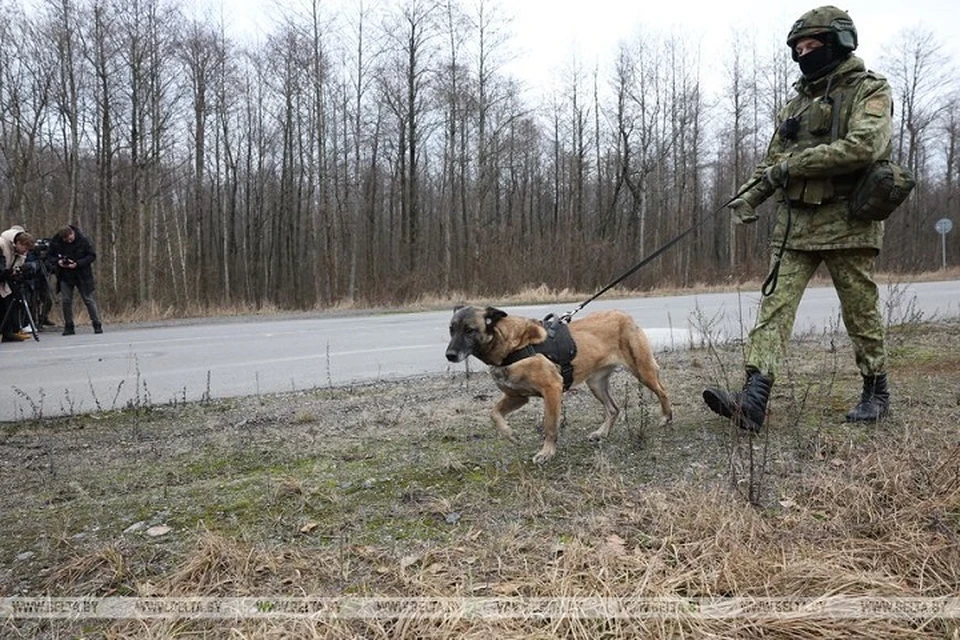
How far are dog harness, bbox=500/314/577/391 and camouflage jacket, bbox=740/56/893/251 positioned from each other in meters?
1.50

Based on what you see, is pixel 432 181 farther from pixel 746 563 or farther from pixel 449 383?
pixel 746 563

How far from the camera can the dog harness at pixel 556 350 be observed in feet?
13.7

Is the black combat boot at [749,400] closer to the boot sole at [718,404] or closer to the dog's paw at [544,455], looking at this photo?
the boot sole at [718,404]

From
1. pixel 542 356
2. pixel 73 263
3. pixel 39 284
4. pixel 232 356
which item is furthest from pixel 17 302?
pixel 542 356

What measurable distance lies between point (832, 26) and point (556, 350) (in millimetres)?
2579

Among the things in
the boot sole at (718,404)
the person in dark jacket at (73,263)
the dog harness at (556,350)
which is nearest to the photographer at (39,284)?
the person in dark jacket at (73,263)

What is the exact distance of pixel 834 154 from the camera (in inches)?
144

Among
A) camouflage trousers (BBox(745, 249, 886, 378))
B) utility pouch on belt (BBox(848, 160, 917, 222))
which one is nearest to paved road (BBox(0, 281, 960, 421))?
camouflage trousers (BBox(745, 249, 886, 378))

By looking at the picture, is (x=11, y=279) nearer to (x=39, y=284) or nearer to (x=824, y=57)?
(x=39, y=284)

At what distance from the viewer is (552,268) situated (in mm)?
25688

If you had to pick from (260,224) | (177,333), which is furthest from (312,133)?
(177,333)

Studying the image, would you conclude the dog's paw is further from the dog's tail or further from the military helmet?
the military helmet

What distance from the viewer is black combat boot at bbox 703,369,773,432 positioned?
378 centimetres

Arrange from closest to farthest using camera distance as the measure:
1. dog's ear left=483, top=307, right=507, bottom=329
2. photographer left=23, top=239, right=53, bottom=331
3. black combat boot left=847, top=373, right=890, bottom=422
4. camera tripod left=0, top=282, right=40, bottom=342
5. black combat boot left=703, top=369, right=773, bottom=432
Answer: black combat boot left=703, top=369, right=773, bottom=432, black combat boot left=847, top=373, right=890, bottom=422, dog's ear left=483, top=307, right=507, bottom=329, camera tripod left=0, top=282, right=40, bottom=342, photographer left=23, top=239, right=53, bottom=331
